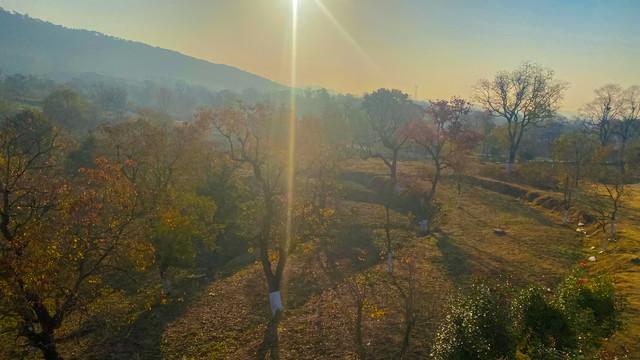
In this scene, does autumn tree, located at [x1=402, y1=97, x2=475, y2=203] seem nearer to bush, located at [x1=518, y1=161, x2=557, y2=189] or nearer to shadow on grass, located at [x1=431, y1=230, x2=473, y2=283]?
shadow on grass, located at [x1=431, y1=230, x2=473, y2=283]

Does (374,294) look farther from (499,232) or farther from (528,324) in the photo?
(499,232)

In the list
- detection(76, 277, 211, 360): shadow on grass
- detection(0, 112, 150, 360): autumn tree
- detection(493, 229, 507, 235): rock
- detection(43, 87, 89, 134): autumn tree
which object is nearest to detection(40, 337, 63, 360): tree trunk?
detection(0, 112, 150, 360): autumn tree

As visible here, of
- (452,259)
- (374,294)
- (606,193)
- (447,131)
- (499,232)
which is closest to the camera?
(374,294)

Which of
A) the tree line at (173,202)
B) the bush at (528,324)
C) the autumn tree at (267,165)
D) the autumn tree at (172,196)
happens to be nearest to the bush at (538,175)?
the tree line at (173,202)

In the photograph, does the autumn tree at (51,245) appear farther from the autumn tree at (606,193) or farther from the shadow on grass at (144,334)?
the autumn tree at (606,193)

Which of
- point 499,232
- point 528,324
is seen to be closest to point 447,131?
point 499,232

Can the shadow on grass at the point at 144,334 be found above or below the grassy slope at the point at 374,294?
below

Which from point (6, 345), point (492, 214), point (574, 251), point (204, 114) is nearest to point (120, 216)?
point (6, 345)
